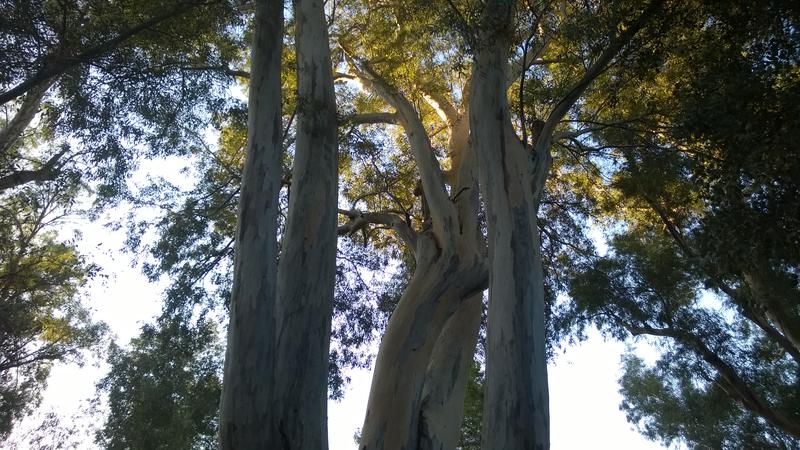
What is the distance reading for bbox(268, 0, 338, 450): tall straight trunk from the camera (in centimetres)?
392

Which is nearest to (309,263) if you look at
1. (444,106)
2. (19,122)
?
(444,106)

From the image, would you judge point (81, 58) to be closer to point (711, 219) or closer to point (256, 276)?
point (256, 276)

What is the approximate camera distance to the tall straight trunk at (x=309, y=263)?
3918mm

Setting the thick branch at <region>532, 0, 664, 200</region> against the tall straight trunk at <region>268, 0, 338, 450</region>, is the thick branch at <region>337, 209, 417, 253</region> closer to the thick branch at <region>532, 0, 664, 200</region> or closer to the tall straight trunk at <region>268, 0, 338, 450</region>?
the thick branch at <region>532, 0, 664, 200</region>

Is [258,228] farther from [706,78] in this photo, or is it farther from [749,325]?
[749,325]

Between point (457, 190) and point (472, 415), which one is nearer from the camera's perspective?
point (457, 190)

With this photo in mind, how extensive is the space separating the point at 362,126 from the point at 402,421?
5515 mm

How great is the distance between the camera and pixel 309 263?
4562 mm

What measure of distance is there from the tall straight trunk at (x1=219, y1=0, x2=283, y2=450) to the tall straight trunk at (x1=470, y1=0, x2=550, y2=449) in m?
1.46

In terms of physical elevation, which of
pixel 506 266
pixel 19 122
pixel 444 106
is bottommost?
pixel 506 266

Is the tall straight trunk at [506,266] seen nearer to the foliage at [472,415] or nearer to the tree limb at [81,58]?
the tree limb at [81,58]

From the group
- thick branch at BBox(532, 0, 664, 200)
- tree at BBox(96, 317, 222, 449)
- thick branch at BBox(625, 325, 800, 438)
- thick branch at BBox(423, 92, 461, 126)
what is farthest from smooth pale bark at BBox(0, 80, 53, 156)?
thick branch at BBox(625, 325, 800, 438)

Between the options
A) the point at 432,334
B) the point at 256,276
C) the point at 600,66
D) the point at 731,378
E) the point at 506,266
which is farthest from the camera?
the point at 731,378

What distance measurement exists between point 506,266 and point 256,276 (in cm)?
180
